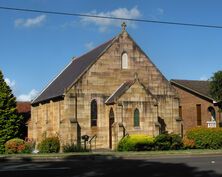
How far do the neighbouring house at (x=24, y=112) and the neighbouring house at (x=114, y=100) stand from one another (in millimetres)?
8472

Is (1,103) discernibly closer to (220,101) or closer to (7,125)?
(7,125)

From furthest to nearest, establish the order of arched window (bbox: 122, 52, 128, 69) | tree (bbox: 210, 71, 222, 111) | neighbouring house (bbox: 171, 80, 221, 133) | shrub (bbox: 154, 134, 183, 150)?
neighbouring house (bbox: 171, 80, 221, 133) < tree (bbox: 210, 71, 222, 111) < arched window (bbox: 122, 52, 128, 69) < shrub (bbox: 154, 134, 183, 150)

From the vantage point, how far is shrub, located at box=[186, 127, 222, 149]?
34188 millimetres

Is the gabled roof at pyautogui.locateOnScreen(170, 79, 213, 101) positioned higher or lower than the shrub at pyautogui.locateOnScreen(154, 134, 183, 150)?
higher

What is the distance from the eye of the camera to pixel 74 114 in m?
37.4

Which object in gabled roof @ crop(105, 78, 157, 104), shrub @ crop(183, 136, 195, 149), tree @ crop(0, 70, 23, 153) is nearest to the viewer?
shrub @ crop(183, 136, 195, 149)

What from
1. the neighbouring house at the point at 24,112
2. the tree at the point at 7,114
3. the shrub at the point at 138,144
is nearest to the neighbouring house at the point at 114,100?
the shrub at the point at 138,144

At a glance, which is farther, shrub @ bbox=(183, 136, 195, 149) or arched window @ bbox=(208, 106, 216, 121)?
arched window @ bbox=(208, 106, 216, 121)

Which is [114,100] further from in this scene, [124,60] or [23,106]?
[23,106]

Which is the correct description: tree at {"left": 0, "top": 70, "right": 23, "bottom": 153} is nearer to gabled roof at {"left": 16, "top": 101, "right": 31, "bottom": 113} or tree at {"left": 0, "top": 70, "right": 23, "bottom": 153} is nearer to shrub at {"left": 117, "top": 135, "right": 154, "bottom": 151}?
shrub at {"left": 117, "top": 135, "right": 154, "bottom": 151}

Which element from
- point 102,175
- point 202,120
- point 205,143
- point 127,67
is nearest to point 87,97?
point 127,67

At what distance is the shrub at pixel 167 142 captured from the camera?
32969 millimetres

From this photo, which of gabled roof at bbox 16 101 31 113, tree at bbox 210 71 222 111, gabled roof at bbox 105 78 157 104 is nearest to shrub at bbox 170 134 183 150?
gabled roof at bbox 105 78 157 104

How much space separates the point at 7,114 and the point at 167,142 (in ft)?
48.2
